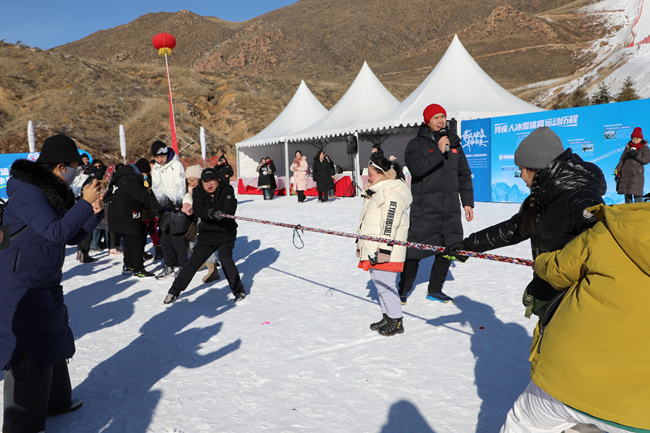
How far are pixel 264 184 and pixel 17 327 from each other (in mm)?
14207

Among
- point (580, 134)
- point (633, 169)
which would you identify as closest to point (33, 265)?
point (633, 169)

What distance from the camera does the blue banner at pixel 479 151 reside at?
41.2 ft

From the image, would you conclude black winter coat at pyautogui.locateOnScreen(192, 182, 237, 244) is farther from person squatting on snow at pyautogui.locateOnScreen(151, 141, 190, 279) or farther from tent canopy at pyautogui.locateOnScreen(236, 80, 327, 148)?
tent canopy at pyautogui.locateOnScreen(236, 80, 327, 148)

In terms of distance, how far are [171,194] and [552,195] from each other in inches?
200

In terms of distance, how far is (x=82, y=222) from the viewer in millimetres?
2348

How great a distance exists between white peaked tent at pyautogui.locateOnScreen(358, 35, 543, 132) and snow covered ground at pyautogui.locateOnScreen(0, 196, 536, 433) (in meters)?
8.08

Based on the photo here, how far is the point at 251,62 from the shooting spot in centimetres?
9625

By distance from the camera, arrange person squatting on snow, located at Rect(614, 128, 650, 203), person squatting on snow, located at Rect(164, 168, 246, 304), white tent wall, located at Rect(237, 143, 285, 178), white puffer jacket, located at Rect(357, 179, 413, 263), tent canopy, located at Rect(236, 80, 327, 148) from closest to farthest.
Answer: white puffer jacket, located at Rect(357, 179, 413, 263)
person squatting on snow, located at Rect(164, 168, 246, 304)
person squatting on snow, located at Rect(614, 128, 650, 203)
tent canopy, located at Rect(236, 80, 327, 148)
white tent wall, located at Rect(237, 143, 285, 178)

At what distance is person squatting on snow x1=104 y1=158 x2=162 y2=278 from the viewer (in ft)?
19.5

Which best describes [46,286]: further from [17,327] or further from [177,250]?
[177,250]

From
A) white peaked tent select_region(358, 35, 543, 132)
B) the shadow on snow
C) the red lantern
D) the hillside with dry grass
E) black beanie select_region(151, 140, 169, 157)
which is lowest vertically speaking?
the shadow on snow

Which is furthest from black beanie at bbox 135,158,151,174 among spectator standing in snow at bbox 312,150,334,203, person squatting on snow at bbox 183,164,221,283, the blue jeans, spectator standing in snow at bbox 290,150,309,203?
spectator standing in snow at bbox 290,150,309,203

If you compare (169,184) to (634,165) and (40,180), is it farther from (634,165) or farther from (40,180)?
(634,165)

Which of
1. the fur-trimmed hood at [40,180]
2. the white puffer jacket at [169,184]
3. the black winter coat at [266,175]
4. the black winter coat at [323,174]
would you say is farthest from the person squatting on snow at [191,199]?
the black winter coat at [266,175]
